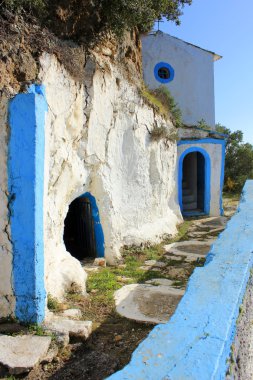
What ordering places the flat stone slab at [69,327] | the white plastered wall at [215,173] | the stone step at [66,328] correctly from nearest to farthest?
1. the stone step at [66,328]
2. the flat stone slab at [69,327]
3. the white plastered wall at [215,173]

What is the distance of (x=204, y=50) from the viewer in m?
15.9

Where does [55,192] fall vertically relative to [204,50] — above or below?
below

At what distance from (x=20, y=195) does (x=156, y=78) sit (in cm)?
1313

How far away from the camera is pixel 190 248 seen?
8109 mm

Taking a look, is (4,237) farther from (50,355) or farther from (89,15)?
(89,15)

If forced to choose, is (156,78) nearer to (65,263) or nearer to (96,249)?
(96,249)

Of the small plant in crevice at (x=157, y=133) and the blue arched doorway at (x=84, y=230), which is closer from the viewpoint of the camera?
the blue arched doorway at (x=84, y=230)

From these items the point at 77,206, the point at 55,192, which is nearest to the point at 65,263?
the point at 55,192

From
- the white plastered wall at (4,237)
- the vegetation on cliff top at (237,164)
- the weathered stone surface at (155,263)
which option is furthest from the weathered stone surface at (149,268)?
the vegetation on cliff top at (237,164)

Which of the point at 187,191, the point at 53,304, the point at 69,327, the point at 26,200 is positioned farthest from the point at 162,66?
the point at 69,327

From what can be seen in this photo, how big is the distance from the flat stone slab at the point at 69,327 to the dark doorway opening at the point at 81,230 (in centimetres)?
293

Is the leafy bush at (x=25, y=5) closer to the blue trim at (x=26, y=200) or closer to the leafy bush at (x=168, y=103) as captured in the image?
the blue trim at (x=26, y=200)

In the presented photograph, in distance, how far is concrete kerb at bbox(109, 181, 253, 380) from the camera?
1.65 m

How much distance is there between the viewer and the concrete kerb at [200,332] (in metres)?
1.65
